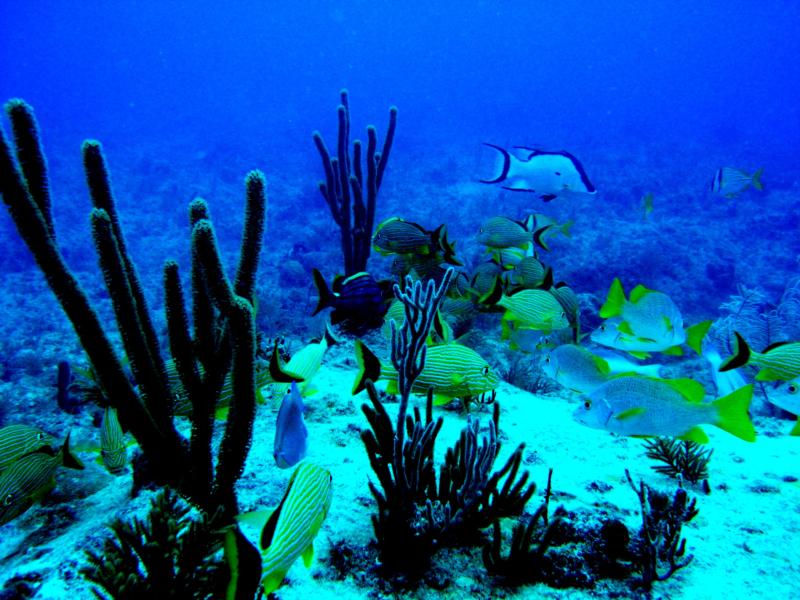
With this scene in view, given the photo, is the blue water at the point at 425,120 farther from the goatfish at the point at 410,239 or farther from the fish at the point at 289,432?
the fish at the point at 289,432

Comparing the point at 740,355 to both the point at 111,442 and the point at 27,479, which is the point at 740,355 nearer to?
the point at 27,479

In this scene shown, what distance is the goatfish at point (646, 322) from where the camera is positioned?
11.2 ft

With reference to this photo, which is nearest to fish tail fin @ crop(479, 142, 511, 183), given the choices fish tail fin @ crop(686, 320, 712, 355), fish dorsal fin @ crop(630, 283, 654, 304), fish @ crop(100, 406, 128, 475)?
fish dorsal fin @ crop(630, 283, 654, 304)

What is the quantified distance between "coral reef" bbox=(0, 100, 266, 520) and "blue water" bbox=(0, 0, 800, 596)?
23.6 feet

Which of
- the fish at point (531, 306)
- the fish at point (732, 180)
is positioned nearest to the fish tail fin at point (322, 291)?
the fish at point (531, 306)

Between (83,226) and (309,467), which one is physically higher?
(83,226)

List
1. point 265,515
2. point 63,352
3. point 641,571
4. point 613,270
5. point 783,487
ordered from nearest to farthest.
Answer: point 265,515, point 641,571, point 783,487, point 63,352, point 613,270

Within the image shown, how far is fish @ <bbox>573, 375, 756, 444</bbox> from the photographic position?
229 cm

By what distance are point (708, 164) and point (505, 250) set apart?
99.1 feet

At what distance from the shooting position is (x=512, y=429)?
13.2ft

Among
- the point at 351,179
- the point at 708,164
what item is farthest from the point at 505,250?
the point at 708,164

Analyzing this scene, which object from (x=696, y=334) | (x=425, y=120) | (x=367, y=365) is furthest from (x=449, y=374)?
(x=425, y=120)

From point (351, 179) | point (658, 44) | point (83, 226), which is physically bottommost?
point (351, 179)

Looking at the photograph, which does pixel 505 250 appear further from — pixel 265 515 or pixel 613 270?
pixel 613 270
